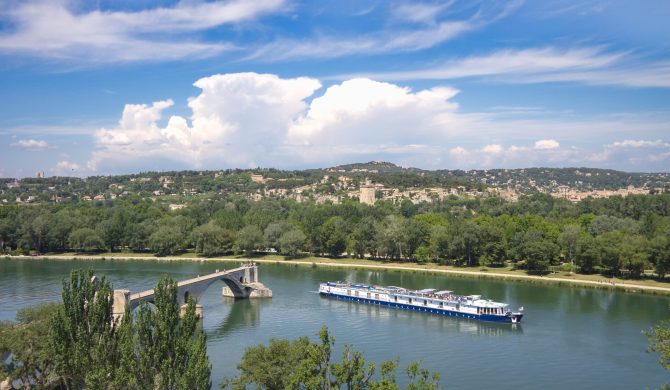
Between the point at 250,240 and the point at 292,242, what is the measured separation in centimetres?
702

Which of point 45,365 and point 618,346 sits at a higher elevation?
point 45,365

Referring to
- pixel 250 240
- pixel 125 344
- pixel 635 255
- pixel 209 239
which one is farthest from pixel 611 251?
pixel 125 344

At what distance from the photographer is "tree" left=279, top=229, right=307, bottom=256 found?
3332 inches

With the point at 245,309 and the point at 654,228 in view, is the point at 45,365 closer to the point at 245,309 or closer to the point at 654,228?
the point at 245,309

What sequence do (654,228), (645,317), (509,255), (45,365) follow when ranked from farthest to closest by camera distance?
(654,228)
(509,255)
(645,317)
(45,365)

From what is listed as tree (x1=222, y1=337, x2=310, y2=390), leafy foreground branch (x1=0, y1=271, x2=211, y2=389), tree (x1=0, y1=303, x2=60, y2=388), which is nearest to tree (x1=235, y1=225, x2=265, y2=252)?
tree (x1=0, y1=303, x2=60, y2=388)

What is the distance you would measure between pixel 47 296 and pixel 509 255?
52590mm

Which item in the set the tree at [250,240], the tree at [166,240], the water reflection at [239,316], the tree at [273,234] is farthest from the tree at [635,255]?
the tree at [166,240]

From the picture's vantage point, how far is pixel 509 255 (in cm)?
7238

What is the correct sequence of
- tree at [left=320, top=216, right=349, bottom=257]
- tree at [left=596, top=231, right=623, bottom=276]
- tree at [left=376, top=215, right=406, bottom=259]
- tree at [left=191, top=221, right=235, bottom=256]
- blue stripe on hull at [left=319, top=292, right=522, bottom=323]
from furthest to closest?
tree at [left=191, top=221, right=235, bottom=256] → tree at [left=320, top=216, right=349, bottom=257] → tree at [left=376, top=215, right=406, bottom=259] → tree at [left=596, top=231, right=623, bottom=276] → blue stripe on hull at [left=319, top=292, right=522, bottom=323]

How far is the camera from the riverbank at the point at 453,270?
6128 cm

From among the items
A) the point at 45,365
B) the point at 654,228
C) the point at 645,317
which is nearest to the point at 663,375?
the point at 645,317

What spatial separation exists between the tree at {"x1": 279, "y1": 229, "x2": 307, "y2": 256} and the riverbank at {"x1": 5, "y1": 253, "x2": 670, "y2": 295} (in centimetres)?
170

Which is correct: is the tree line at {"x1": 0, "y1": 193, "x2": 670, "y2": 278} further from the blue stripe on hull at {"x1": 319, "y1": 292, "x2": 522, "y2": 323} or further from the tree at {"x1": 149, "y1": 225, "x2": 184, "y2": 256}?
the blue stripe on hull at {"x1": 319, "y1": 292, "x2": 522, "y2": 323}
